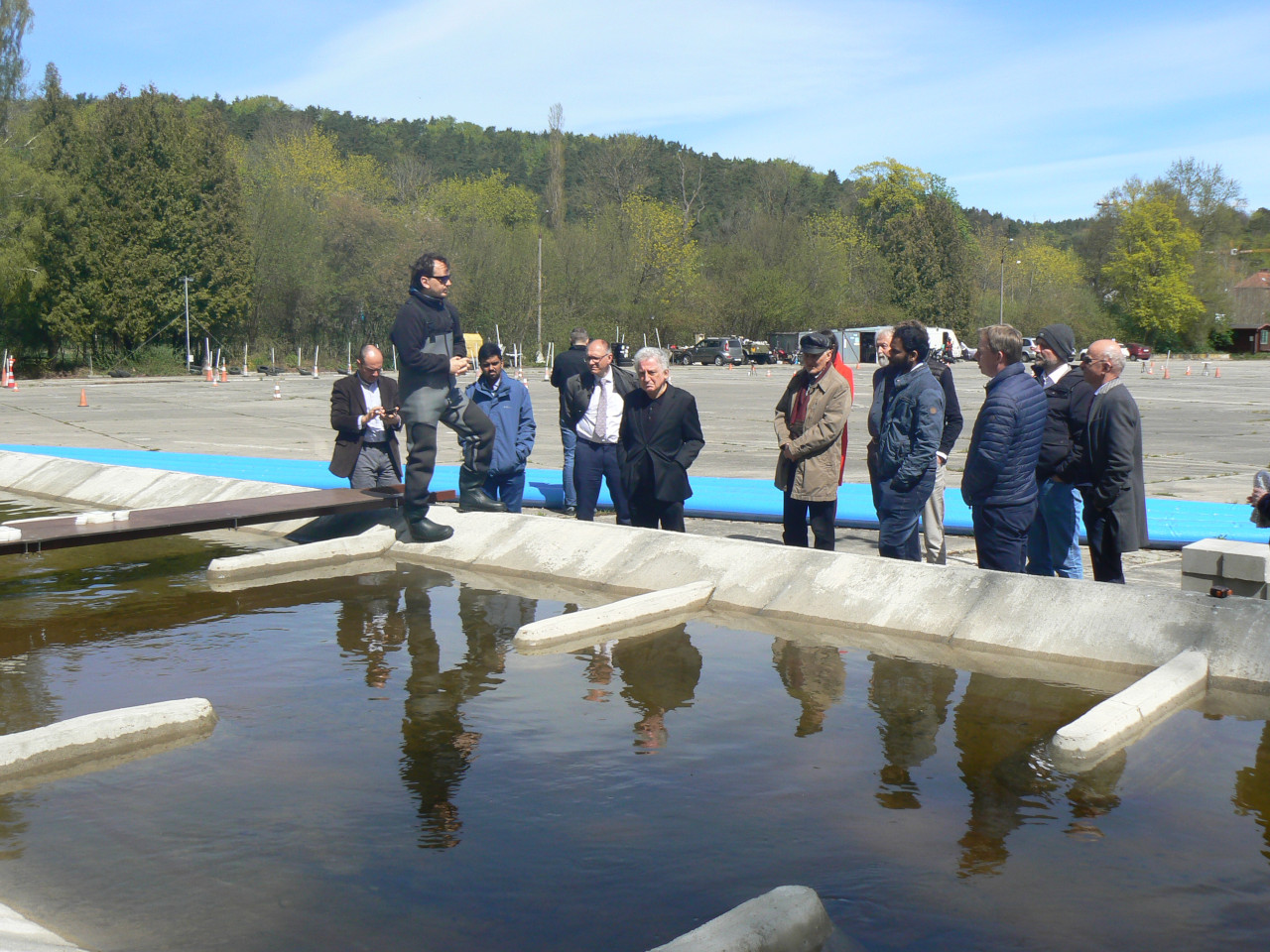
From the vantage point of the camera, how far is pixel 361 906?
3.51 metres

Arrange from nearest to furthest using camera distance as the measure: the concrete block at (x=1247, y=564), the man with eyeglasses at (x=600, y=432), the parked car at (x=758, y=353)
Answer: the concrete block at (x=1247, y=564)
the man with eyeglasses at (x=600, y=432)
the parked car at (x=758, y=353)

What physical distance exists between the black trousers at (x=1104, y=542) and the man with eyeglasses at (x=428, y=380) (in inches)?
164

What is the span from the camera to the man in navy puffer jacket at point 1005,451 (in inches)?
261

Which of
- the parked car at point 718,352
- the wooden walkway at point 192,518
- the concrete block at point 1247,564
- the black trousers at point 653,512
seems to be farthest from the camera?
the parked car at point 718,352

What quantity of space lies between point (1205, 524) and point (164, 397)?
3035cm

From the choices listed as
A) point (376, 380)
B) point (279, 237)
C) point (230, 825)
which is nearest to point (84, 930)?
point (230, 825)

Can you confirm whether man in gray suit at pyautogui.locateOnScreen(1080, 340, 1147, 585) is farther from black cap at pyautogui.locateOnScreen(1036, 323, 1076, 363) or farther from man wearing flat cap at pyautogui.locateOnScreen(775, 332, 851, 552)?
man wearing flat cap at pyautogui.locateOnScreen(775, 332, 851, 552)

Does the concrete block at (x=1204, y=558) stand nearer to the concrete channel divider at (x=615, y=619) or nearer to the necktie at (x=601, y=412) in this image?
the concrete channel divider at (x=615, y=619)

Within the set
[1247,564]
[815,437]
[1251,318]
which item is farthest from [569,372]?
[1251,318]

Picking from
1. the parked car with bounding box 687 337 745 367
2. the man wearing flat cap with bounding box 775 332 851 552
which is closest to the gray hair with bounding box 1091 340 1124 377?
the man wearing flat cap with bounding box 775 332 851 552

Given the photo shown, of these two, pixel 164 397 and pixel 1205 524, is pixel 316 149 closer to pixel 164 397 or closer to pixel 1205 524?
pixel 164 397

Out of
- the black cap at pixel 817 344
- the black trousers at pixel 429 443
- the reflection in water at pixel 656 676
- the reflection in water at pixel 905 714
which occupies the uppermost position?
the black cap at pixel 817 344

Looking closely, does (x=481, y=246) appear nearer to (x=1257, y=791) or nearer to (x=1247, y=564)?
Answer: (x=1247, y=564)

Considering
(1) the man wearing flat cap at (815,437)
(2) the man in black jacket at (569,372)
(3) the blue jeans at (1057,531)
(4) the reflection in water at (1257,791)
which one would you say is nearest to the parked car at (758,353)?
(2) the man in black jacket at (569,372)
